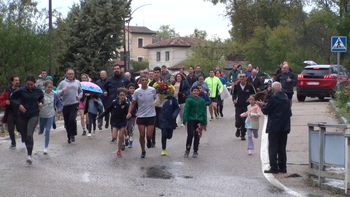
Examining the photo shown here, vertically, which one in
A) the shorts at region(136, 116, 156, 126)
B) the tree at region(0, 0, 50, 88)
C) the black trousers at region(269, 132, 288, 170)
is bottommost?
the black trousers at region(269, 132, 288, 170)

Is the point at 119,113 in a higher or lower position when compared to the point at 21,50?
lower

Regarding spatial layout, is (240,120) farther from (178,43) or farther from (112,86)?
(178,43)

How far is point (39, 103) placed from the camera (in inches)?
536

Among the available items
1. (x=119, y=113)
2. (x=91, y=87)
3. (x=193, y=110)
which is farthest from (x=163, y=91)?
(x=91, y=87)

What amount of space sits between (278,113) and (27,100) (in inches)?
198

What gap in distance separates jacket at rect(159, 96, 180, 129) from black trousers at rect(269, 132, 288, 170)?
2.65 metres

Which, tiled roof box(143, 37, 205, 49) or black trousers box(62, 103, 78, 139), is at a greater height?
tiled roof box(143, 37, 205, 49)

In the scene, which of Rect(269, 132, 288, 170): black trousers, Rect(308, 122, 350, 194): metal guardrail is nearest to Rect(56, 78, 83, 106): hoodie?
Rect(269, 132, 288, 170): black trousers

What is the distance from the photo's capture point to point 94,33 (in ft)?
120

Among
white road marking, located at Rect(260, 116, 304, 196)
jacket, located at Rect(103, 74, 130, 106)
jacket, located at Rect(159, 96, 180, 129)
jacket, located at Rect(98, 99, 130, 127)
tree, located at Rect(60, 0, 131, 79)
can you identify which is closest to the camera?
white road marking, located at Rect(260, 116, 304, 196)

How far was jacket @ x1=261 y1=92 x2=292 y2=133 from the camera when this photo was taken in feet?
40.3

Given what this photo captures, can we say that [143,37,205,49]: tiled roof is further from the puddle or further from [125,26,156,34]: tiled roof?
the puddle

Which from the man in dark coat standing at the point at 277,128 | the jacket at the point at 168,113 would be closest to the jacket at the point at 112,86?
the jacket at the point at 168,113

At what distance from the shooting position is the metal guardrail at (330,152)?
1013 centimetres
